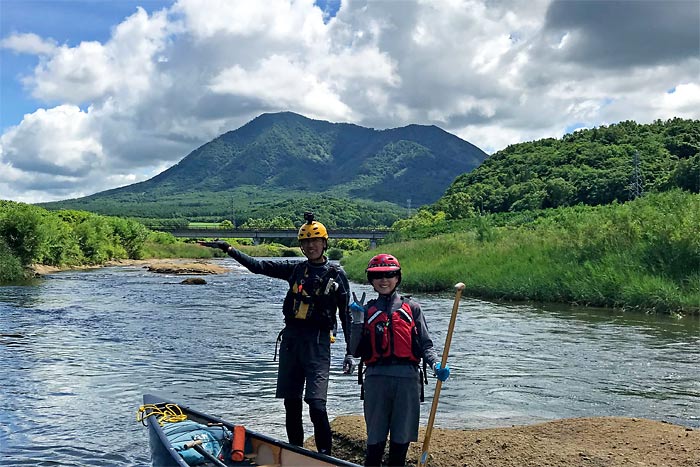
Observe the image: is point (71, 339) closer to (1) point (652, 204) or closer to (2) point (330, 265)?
(2) point (330, 265)

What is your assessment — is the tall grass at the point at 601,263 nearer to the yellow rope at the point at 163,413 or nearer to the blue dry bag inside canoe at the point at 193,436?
the yellow rope at the point at 163,413

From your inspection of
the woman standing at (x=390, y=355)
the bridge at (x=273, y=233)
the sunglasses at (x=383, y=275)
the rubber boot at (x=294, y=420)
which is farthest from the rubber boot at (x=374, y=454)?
the bridge at (x=273, y=233)

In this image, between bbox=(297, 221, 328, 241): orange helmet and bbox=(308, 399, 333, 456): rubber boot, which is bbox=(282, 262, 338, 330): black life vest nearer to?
bbox=(297, 221, 328, 241): orange helmet

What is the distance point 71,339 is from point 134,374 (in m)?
5.45

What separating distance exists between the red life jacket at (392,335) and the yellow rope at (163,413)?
3030mm

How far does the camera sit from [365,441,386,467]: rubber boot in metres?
5.70

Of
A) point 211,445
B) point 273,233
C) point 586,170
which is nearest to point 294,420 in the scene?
point 211,445

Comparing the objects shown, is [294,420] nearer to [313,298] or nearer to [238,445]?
[238,445]

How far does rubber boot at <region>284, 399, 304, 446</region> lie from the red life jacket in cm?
135

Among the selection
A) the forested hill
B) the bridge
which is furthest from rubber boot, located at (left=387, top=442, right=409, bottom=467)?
the bridge

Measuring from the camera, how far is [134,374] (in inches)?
531

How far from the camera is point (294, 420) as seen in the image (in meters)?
6.68

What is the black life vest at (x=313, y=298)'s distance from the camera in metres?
6.36

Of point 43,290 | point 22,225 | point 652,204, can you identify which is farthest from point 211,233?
point 652,204
